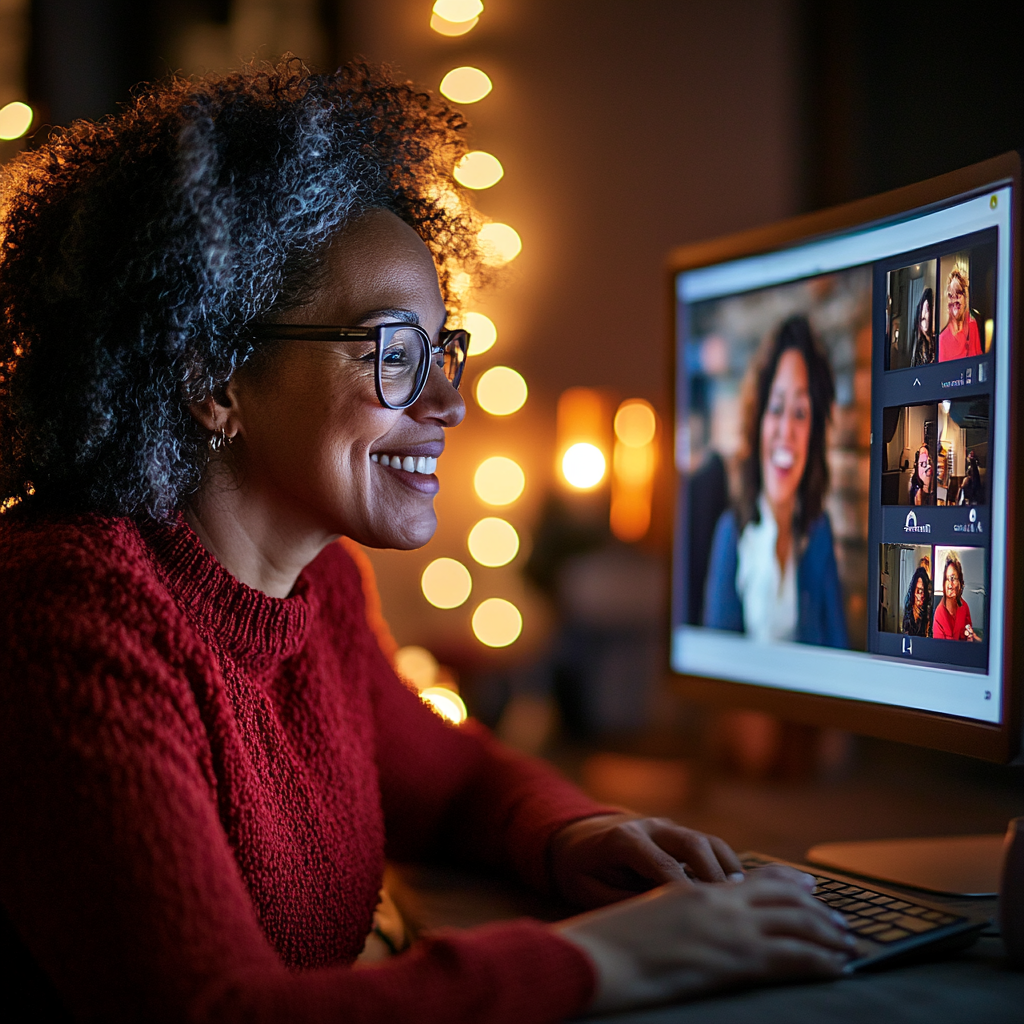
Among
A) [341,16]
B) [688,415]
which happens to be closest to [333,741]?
[688,415]

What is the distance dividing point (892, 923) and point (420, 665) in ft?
4.41

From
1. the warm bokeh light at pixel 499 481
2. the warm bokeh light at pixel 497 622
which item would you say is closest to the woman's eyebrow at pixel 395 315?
the warm bokeh light at pixel 497 622

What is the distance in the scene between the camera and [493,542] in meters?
2.33

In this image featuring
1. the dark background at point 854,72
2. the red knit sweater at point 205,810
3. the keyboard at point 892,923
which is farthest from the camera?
the dark background at point 854,72

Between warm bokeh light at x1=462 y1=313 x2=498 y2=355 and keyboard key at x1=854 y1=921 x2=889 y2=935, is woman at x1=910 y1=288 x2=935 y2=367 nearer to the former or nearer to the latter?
keyboard key at x1=854 y1=921 x2=889 y2=935

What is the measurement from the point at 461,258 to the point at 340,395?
1.24 ft

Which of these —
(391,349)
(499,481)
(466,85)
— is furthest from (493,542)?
(391,349)

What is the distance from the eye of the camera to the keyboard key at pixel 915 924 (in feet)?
2.15

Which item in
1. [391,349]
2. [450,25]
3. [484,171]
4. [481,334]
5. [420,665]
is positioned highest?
[450,25]

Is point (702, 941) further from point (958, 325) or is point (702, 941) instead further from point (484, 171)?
point (484, 171)

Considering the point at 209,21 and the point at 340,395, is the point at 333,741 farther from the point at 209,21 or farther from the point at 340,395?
the point at 209,21

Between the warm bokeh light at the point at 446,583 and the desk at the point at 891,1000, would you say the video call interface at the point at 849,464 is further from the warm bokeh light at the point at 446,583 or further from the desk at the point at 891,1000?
the warm bokeh light at the point at 446,583

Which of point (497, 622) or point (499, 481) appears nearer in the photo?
point (497, 622)

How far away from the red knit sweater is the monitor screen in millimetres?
302
